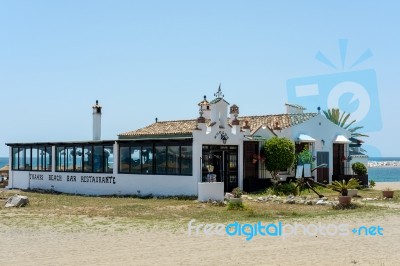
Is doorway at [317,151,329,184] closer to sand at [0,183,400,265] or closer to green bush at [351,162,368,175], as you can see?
green bush at [351,162,368,175]

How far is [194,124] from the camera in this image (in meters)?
28.7

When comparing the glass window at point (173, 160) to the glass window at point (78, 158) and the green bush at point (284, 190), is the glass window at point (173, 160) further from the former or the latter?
the glass window at point (78, 158)

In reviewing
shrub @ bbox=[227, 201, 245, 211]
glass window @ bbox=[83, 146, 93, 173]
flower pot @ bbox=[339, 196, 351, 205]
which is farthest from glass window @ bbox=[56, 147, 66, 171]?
flower pot @ bbox=[339, 196, 351, 205]

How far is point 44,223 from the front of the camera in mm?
16125

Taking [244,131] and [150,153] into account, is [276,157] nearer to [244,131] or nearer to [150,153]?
[244,131]

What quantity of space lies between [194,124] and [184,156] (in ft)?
12.2

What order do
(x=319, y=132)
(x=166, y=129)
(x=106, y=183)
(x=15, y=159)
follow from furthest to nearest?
(x=15, y=159), (x=319, y=132), (x=166, y=129), (x=106, y=183)

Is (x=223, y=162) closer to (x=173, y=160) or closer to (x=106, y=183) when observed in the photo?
(x=173, y=160)

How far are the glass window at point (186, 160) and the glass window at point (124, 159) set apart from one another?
365cm

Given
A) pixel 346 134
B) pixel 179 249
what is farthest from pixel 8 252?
pixel 346 134

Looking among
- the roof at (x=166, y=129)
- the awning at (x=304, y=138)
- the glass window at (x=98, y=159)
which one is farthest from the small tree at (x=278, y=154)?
the glass window at (x=98, y=159)

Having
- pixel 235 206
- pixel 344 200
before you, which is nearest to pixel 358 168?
pixel 344 200

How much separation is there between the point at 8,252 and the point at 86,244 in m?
1.65

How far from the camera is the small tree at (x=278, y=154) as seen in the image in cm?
2777
